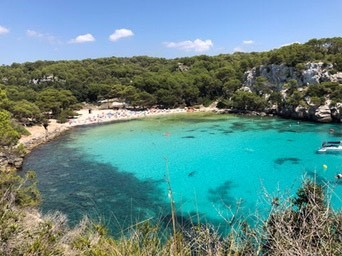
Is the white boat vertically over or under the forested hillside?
under

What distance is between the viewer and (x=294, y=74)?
5619 centimetres

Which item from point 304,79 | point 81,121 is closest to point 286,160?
point 304,79

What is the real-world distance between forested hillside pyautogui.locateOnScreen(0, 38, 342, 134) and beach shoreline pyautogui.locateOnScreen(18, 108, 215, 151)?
6.83ft

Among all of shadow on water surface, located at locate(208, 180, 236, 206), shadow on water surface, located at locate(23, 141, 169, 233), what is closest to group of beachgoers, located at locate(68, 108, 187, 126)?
shadow on water surface, located at locate(23, 141, 169, 233)

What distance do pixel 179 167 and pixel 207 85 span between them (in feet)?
139

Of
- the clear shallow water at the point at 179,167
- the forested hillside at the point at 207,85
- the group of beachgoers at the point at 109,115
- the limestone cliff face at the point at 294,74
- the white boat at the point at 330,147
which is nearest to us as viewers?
the clear shallow water at the point at 179,167

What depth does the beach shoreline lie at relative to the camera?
128 ft

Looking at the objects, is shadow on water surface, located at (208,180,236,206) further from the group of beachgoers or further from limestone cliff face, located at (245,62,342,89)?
limestone cliff face, located at (245,62,342,89)

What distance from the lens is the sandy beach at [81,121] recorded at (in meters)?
38.8

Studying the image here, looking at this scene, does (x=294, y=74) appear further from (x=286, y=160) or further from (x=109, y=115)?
(x=109, y=115)

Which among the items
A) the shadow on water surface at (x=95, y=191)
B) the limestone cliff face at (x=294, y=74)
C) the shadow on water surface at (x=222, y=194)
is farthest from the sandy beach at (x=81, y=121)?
the shadow on water surface at (x=222, y=194)

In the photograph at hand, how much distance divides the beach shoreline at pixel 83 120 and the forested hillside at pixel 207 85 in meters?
2.08

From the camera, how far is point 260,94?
6100 centimetres

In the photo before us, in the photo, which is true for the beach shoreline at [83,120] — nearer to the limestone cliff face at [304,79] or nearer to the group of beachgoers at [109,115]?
the group of beachgoers at [109,115]
